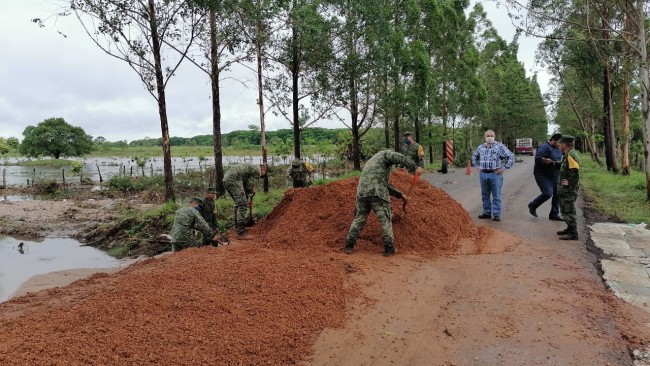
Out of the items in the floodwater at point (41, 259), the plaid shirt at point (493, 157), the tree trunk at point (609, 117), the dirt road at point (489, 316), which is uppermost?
the tree trunk at point (609, 117)

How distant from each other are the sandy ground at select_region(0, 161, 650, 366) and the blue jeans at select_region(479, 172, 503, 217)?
1.83m

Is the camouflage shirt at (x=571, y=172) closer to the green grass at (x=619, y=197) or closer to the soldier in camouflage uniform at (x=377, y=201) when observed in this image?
the soldier in camouflage uniform at (x=377, y=201)

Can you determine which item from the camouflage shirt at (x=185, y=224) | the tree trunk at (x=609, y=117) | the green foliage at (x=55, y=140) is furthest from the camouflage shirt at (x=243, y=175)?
the green foliage at (x=55, y=140)

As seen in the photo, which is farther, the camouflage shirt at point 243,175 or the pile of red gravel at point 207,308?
the camouflage shirt at point 243,175

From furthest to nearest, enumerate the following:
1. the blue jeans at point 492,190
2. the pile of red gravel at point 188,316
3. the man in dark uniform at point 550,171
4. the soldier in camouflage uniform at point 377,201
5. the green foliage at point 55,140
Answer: the green foliage at point 55,140, the man in dark uniform at point 550,171, the blue jeans at point 492,190, the soldier in camouflage uniform at point 377,201, the pile of red gravel at point 188,316

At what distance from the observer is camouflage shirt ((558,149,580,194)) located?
7148 mm

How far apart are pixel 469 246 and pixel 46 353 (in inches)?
225

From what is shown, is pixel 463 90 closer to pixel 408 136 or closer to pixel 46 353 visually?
pixel 408 136

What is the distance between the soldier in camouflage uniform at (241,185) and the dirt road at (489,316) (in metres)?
4.47

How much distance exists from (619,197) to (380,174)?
9789 millimetres

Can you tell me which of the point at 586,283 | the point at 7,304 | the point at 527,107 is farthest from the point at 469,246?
the point at 527,107

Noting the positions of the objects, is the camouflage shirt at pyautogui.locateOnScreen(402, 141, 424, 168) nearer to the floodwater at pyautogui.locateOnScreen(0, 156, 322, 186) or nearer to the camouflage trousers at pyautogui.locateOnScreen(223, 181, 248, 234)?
the camouflage trousers at pyautogui.locateOnScreen(223, 181, 248, 234)

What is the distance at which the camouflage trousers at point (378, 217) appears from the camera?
6.34 meters

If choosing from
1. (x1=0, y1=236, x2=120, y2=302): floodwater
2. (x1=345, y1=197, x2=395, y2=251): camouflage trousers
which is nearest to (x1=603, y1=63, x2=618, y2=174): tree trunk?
(x1=345, y1=197, x2=395, y2=251): camouflage trousers
